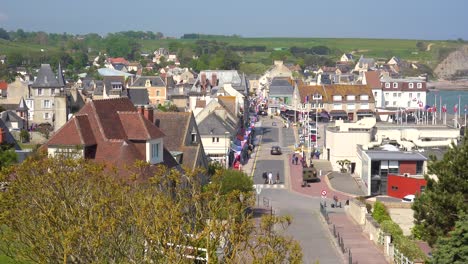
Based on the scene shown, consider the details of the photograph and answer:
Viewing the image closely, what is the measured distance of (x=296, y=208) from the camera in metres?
42.2

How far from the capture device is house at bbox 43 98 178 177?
3058 centimetres

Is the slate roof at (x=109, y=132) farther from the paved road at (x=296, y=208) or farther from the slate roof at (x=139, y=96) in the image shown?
the slate roof at (x=139, y=96)

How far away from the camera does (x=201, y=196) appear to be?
17.2 meters

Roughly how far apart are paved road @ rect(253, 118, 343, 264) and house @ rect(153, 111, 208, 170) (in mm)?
4815

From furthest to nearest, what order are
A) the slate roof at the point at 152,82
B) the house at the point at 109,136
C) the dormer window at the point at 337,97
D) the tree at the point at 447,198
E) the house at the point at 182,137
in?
the slate roof at the point at 152,82, the dormer window at the point at 337,97, the house at the point at 182,137, the house at the point at 109,136, the tree at the point at 447,198

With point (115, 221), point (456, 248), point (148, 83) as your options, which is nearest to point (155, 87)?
point (148, 83)

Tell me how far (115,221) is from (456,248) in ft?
31.3

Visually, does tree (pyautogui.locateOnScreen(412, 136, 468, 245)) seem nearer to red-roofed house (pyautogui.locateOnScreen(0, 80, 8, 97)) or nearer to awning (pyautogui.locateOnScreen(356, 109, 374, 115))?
awning (pyautogui.locateOnScreen(356, 109, 374, 115))

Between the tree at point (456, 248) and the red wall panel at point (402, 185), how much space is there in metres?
20.3

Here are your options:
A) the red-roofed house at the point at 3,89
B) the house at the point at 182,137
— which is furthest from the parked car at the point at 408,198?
the red-roofed house at the point at 3,89

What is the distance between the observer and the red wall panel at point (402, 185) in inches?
1667

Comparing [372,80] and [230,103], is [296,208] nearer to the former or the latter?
[230,103]

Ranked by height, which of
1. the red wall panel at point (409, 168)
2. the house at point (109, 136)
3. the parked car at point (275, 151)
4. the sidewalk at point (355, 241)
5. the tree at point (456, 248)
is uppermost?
the house at point (109, 136)

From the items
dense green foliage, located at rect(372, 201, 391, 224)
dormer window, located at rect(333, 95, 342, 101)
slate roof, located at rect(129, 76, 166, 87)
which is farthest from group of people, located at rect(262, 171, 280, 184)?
slate roof, located at rect(129, 76, 166, 87)
